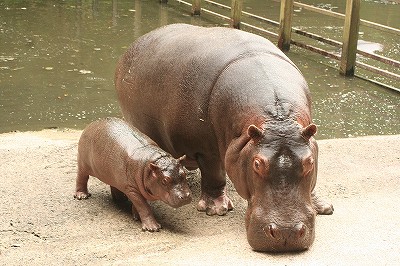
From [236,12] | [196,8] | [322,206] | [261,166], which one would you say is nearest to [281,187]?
[261,166]

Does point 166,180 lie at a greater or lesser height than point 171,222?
greater

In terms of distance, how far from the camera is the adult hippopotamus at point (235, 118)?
3992 mm

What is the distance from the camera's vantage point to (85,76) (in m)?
9.78

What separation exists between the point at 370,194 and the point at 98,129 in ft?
6.43

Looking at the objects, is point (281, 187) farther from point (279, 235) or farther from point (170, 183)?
point (170, 183)

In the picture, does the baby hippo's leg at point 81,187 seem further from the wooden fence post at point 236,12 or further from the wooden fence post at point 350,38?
the wooden fence post at point 236,12

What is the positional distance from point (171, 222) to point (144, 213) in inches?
9.1

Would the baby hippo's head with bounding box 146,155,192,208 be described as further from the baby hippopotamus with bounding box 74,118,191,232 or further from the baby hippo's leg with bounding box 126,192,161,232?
the baby hippo's leg with bounding box 126,192,161,232

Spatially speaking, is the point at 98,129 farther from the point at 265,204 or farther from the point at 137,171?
the point at 265,204

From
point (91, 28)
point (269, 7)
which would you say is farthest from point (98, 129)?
point (269, 7)

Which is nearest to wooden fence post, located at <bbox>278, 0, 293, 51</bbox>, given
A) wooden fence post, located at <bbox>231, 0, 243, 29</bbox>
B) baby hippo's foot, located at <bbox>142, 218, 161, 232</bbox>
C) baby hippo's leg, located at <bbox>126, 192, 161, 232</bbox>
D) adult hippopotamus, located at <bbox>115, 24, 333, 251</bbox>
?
wooden fence post, located at <bbox>231, 0, 243, 29</bbox>

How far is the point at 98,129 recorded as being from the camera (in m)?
5.08

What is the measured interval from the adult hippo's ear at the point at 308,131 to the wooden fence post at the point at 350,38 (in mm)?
6458

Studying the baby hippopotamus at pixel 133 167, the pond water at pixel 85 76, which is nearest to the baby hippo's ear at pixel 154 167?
the baby hippopotamus at pixel 133 167
